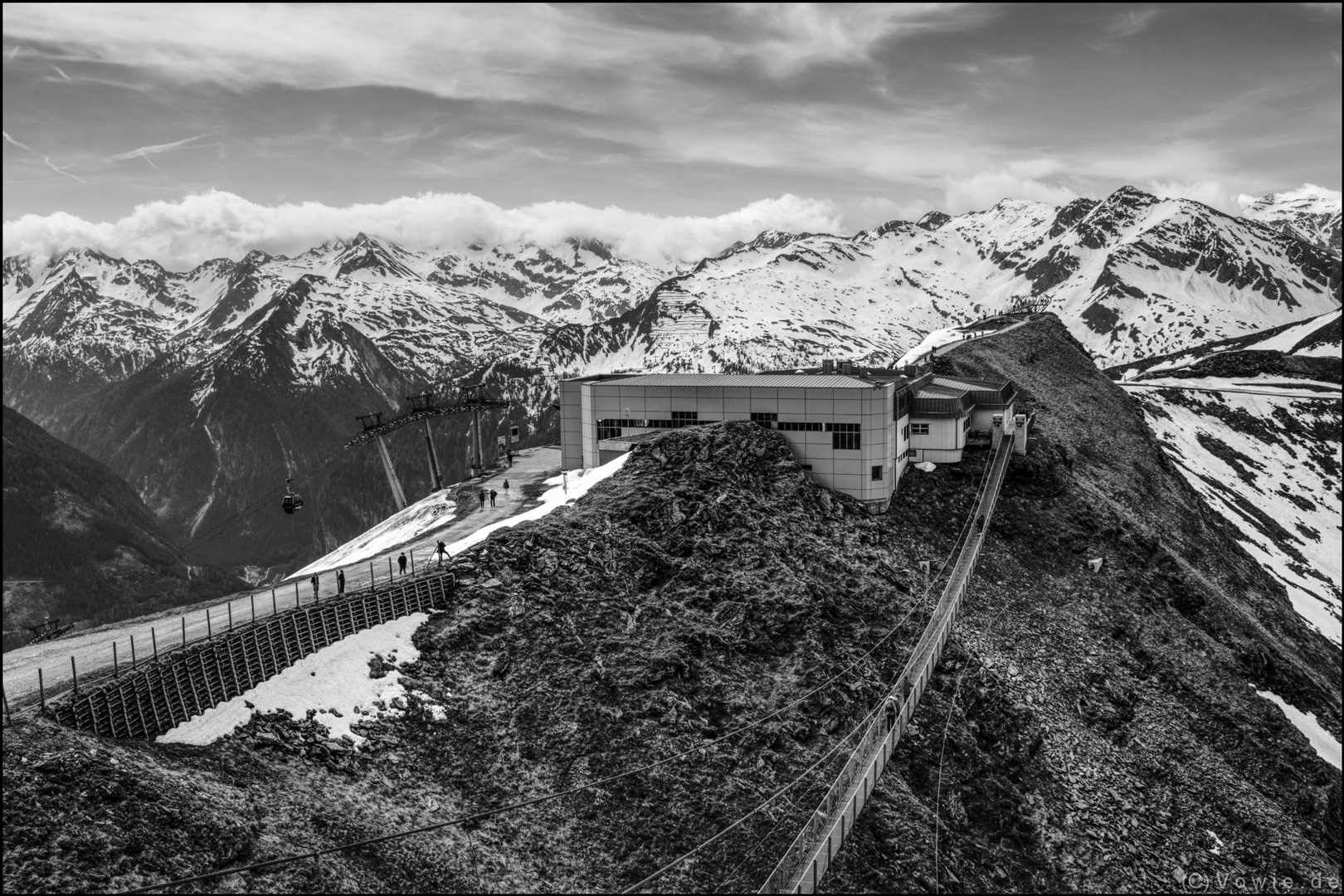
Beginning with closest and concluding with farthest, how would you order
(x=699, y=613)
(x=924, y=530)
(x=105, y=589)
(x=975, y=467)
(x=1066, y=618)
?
(x=699, y=613), (x=1066, y=618), (x=924, y=530), (x=975, y=467), (x=105, y=589)

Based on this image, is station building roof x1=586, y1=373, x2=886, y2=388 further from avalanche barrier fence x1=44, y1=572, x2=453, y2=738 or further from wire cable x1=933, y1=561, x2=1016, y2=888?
avalanche barrier fence x1=44, y1=572, x2=453, y2=738

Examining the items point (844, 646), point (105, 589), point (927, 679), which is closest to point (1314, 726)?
point (927, 679)

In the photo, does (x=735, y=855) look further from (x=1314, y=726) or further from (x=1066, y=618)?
(x=1314, y=726)

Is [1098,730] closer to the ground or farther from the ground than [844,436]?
closer to the ground

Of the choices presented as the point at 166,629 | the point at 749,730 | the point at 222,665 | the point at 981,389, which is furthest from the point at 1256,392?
the point at 222,665

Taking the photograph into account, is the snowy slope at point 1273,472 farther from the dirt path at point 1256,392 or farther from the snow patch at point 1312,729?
the snow patch at point 1312,729

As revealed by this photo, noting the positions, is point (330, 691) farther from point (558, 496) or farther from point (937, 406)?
point (937, 406)

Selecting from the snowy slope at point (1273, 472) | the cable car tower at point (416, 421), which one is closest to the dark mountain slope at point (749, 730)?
the cable car tower at point (416, 421)
